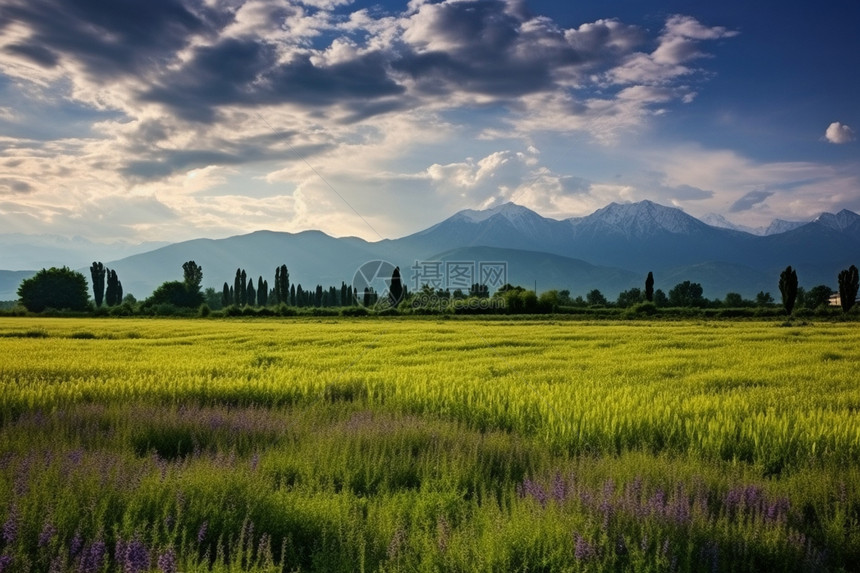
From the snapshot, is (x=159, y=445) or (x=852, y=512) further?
(x=159, y=445)

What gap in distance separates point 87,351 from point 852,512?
74.2 feet

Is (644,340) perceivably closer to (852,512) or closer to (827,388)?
(827,388)

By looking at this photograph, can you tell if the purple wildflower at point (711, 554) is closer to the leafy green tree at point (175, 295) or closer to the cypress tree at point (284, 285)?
the cypress tree at point (284, 285)

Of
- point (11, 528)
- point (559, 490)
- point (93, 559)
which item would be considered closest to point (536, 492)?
point (559, 490)

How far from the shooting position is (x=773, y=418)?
9305mm

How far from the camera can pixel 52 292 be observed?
9994cm

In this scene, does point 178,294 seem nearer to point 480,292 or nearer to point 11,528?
point 480,292

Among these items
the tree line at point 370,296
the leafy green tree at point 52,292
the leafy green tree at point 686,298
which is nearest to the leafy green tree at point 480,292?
the tree line at point 370,296

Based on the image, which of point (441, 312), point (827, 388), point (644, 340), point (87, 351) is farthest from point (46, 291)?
point (827, 388)

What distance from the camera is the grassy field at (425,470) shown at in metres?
4.48

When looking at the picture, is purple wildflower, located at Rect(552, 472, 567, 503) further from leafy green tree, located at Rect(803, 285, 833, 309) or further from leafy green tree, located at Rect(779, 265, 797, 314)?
leafy green tree, located at Rect(803, 285, 833, 309)

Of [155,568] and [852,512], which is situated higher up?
[155,568]

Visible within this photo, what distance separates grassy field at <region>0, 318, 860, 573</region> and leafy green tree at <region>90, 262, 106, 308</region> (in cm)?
12136

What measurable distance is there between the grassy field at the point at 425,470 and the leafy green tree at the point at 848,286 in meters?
81.1
